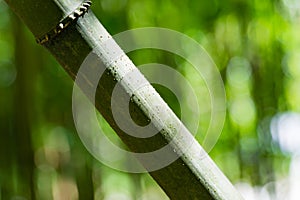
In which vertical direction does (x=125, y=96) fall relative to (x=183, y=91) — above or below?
below

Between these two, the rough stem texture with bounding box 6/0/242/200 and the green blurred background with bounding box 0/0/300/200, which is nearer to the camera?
the rough stem texture with bounding box 6/0/242/200

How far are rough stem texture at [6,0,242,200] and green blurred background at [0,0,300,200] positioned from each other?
5.07ft

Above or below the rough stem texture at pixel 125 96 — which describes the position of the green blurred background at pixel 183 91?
above

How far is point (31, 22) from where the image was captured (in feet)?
1.31

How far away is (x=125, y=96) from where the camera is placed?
40 centimetres

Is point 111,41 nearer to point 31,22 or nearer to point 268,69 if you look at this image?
point 31,22

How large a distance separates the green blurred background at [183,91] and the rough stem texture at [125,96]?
5.07 feet

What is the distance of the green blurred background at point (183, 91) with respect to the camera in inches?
78.4

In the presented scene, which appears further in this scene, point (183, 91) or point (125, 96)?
point (183, 91)

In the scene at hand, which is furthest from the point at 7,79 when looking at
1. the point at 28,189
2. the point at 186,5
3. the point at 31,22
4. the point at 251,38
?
the point at 31,22

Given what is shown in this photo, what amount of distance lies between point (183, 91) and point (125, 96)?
5.38 feet

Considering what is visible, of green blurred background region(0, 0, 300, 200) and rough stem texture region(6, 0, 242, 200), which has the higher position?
green blurred background region(0, 0, 300, 200)

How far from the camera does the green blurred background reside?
6.53 ft

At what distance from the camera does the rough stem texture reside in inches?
15.7
